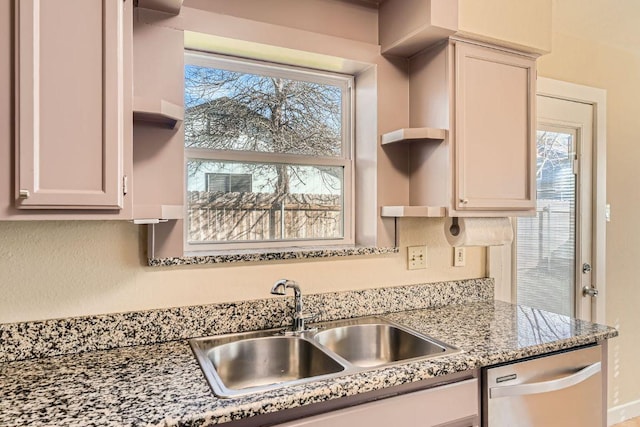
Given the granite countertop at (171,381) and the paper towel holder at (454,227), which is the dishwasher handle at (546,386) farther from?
the paper towel holder at (454,227)

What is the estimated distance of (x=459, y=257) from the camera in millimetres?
2045

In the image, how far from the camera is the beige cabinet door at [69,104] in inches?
39.6

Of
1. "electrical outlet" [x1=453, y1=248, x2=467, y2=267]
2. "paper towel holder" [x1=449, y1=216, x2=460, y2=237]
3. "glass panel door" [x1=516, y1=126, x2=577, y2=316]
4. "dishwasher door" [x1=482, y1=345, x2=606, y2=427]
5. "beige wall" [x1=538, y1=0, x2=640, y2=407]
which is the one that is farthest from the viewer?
"beige wall" [x1=538, y1=0, x2=640, y2=407]

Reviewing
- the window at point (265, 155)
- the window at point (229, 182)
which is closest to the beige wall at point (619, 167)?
the window at point (265, 155)

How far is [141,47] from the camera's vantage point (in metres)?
1.42

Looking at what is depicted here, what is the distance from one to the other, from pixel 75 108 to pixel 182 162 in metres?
0.45

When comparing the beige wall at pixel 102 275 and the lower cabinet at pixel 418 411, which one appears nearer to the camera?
the lower cabinet at pixel 418 411

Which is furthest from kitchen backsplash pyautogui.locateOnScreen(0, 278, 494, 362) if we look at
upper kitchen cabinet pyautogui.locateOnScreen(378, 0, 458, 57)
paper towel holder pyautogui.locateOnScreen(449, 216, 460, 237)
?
Result: upper kitchen cabinet pyautogui.locateOnScreen(378, 0, 458, 57)

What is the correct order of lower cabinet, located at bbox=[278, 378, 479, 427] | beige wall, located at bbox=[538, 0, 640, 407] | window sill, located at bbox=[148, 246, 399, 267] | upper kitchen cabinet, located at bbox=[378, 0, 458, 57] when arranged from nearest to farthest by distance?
lower cabinet, located at bbox=[278, 378, 479, 427]
window sill, located at bbox=[148, 246, 399, 267]
upper kitchen cabinet, located at bbox=[378, 0, 458, 57]
beige wall, located at bbox=[538, 0, 640, 407]

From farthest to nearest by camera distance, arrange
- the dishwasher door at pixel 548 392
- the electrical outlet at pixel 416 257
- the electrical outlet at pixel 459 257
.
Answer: the electrical outlet at pixel 459 257 → the electrical outlet at pixel 416 257 → the dishwasher door at pixel 548 392

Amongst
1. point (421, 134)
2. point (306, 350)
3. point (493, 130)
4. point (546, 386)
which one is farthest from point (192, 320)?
point (493, 130)

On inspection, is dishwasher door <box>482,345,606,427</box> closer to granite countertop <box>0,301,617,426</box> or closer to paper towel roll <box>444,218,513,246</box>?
granite countertop <box>0,301,617,426</box>

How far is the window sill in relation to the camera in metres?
1.47

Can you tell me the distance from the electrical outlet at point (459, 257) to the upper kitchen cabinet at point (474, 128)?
13.0 inches
